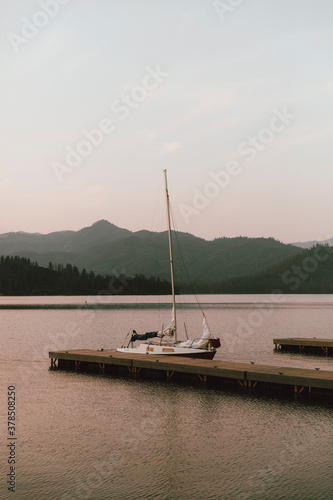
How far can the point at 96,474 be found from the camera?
21016 millimetres

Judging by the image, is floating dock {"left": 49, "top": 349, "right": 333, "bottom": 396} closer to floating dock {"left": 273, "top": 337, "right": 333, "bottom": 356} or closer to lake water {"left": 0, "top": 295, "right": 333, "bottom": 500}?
lake water {"left": 0, "top": 295, "right": 333, "bottom": 500}

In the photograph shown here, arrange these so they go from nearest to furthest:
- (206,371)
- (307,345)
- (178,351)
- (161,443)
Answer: (161,443) < (206,371) < (178,351) < (307,345)

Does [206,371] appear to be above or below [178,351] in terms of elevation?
below

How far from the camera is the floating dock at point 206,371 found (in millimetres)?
35750

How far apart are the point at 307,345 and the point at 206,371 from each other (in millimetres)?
31735

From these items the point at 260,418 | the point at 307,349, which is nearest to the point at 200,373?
the point at 260,418

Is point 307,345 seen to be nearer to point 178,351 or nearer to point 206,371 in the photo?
point 178,351

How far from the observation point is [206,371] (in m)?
40.8

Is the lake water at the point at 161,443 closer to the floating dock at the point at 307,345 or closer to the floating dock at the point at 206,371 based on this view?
the floating dock at the point at 206,371

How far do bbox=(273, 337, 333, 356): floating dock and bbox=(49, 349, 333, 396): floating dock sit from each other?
26386 millimetres

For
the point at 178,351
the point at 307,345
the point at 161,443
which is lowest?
the point at 307,345

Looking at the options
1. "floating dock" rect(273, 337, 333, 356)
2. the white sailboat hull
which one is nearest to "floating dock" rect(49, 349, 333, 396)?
the white sailboat hull

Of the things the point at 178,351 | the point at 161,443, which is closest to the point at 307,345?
the point at 178,351

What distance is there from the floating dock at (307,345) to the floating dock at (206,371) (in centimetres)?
2639
